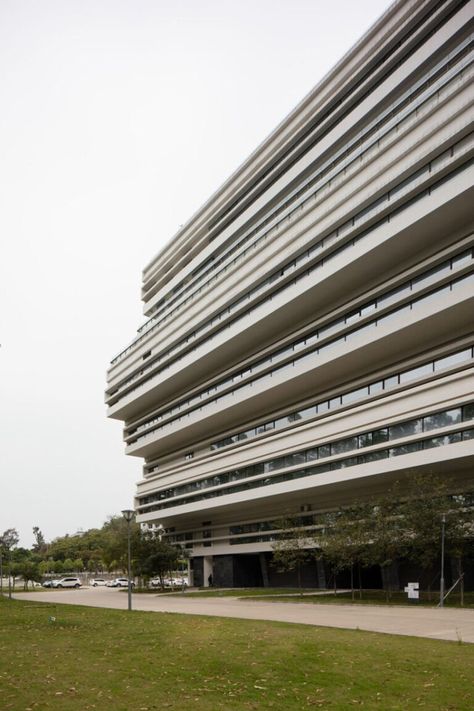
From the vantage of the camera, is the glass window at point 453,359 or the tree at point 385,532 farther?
the glass window at point 453,359

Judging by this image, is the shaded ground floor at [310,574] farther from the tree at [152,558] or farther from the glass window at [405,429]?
the glass window at [405,429]

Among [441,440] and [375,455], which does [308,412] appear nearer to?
[375,455]

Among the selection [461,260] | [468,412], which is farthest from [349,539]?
[461,260]

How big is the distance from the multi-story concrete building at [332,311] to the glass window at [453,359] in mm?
98

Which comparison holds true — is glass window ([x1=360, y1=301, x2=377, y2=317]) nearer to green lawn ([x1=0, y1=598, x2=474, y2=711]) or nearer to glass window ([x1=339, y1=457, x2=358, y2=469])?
glass window ([x1=339, y1=457, x2=358, y2=469])

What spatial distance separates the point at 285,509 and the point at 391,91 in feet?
114

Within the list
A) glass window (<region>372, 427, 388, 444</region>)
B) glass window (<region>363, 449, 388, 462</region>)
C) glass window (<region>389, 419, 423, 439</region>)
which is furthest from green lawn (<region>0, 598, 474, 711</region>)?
glass window (<region>372, 427, 388, 444</region>)

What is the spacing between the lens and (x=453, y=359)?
39594 mm

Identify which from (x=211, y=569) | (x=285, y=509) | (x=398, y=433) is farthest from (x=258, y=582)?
(x=398, y=433)

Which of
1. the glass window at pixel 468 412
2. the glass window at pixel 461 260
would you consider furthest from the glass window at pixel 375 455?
the glass window at pixel 461 260

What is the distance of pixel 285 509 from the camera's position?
57719 millimetres

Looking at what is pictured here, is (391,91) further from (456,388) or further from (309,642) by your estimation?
(309,642)

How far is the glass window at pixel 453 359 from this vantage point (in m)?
38.7

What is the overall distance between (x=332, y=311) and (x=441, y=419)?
44.4ft
